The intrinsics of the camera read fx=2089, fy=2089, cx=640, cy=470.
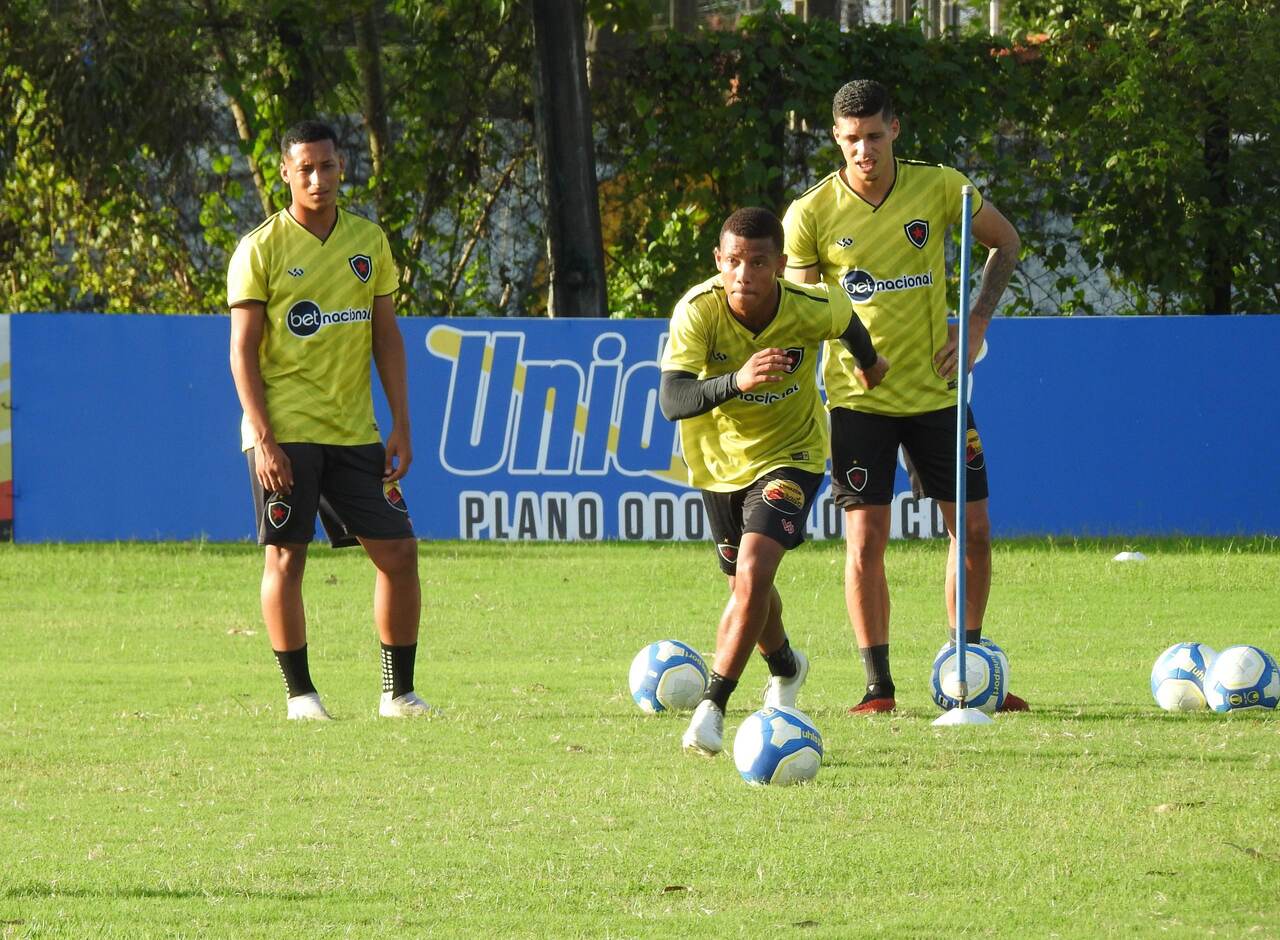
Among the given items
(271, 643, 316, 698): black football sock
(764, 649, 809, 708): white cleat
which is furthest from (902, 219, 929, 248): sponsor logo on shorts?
(271, 643, 316, 698): black football sock

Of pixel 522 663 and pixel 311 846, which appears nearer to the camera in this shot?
pixel 311 846

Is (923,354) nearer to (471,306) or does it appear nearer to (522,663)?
(522,663)

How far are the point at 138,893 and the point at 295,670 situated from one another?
293cm

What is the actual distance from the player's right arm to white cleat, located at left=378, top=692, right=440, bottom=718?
0.91 meters

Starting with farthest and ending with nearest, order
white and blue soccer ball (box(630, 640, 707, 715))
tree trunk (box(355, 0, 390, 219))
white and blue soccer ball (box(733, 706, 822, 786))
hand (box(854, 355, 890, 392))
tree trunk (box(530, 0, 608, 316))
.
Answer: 1. tree trunk (box(355, 0, 390, 219))
2. tree trunk (box(530, 0, 608, 316))
3. white and blue soccer ball (box(630, 640, 707, 715))
4. hand (box(854, 355, 890, 392))
5. white and blue soccer ball (box(733, 706, 822, 786))

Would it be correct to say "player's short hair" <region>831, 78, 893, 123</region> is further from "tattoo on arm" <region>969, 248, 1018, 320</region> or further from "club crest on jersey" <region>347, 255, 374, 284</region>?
"club crest on jersey" <region>347, 255, 374, 284</region>

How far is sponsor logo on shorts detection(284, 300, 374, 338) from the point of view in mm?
7637

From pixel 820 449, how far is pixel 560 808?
6.60ft

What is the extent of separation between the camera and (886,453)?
791 centimetres

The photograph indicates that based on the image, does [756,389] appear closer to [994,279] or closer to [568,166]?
[994,279]

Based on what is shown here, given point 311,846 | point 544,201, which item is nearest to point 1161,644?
point 311,846

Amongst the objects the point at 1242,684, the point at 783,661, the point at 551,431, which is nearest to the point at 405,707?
the point at 783,661

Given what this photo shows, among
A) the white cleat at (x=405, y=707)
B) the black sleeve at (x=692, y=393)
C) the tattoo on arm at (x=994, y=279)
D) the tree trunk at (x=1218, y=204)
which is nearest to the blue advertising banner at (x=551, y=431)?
the tree trunk at (x=1218, y=204)

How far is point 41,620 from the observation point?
11.7 meters
